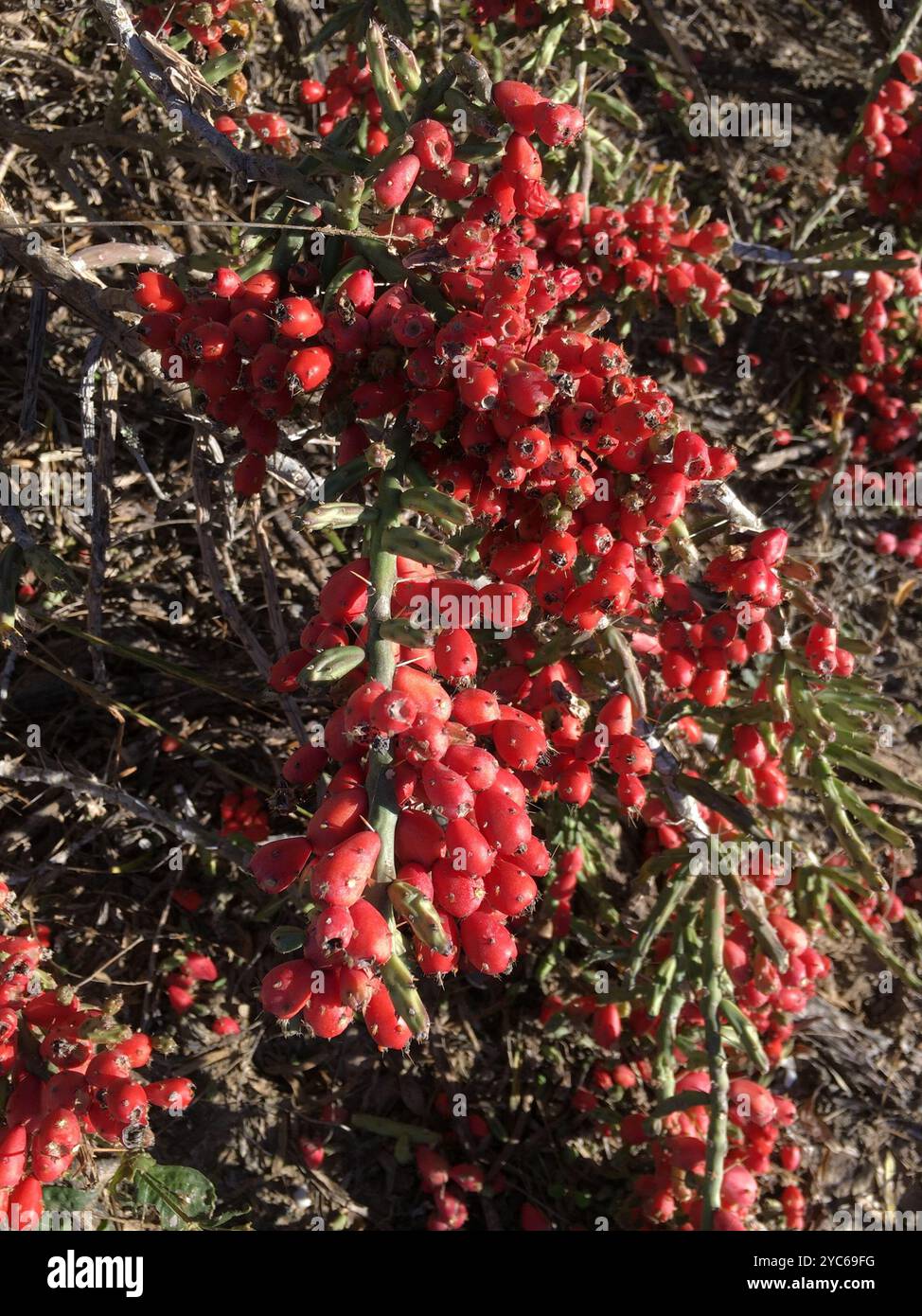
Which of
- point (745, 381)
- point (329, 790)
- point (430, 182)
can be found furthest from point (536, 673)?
point (745, 381)

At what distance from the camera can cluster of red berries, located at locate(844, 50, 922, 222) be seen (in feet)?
12.8

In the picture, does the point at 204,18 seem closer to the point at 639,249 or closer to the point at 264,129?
the point at 264,129

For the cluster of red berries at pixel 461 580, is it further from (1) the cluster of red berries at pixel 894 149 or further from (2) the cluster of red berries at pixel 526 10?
(1) the cluster of red berries at pixel 894 149

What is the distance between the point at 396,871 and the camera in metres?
1.62

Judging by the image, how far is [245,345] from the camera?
187cm

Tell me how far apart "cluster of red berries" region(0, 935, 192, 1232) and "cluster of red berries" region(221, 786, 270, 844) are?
3.58 ft

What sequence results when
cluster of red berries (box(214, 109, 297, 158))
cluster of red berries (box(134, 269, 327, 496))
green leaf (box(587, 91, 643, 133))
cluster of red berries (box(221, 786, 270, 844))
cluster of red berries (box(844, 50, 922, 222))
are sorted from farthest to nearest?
cluster of red berries (box(844, 50, 922, 222)) → green leaf (box(587, 91, 643, 133)) → cluster of red berries (box(221, 786, 270, 844)) → cluster of red berries (box(214, 109, 297, 158)) → cluster of red berries (box(134, 269, 327, 496))

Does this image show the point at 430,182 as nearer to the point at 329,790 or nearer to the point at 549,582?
the point at 549,582

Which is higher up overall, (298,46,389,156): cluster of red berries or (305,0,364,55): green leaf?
(305,0,364,55): green leaf

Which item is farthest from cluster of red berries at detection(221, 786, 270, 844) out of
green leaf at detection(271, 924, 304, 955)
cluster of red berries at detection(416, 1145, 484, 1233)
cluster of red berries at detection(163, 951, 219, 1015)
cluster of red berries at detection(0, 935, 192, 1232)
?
green leaf at detection(271, 924, 304, 955)

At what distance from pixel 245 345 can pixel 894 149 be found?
3414 mm

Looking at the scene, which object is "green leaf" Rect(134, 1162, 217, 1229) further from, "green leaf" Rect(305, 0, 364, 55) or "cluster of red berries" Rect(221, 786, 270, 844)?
"green leaf" Rect(305, 0, 364, 55)
